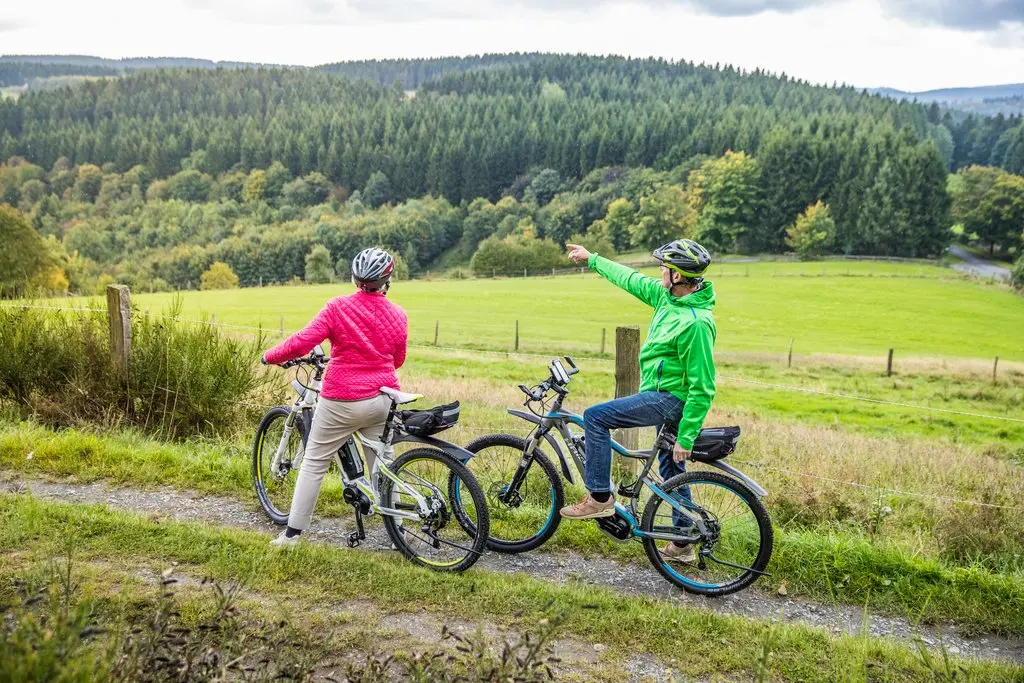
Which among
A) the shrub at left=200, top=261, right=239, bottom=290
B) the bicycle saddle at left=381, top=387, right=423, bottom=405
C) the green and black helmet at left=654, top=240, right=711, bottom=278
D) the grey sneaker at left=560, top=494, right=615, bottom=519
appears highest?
the green and black helmet at left=654, top=240, right=711, bottom=278

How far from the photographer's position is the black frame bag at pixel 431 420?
550 cm

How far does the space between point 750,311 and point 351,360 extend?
51.7m

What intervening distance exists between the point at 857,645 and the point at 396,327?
3495 mm

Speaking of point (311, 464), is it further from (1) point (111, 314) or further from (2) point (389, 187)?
(2) point (389, 187)

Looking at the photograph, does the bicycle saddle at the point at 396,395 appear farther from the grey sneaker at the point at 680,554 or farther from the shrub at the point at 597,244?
the shrub at the point at 597,244

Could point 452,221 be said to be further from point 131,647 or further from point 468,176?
point 131,647

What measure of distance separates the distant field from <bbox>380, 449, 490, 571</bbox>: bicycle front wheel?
28.6 m

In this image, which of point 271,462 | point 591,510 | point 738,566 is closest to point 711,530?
point 738,566

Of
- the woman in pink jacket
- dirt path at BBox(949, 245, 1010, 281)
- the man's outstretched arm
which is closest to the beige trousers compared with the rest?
the woman in pink jacket

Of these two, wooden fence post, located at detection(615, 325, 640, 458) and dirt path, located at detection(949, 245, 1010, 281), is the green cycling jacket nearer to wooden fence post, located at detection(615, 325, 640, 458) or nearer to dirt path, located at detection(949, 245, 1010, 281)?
wooden fence post, located at detection(615, 325, 640, 458)

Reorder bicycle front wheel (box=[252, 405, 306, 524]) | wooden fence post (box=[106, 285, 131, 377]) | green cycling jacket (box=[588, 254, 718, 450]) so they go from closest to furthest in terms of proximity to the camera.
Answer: green cycling jacket (box=[588, 254, 718, 450]) → bicycle front wheel (box=[252, 405, 306, 524]) → wooden fence post (box=[106, 285, 131, 377])

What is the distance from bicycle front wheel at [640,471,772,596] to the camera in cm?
532

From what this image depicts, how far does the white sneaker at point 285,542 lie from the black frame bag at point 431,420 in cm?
115

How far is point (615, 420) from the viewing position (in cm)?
541
